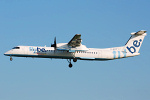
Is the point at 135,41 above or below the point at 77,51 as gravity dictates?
above

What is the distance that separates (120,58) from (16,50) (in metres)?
14.5

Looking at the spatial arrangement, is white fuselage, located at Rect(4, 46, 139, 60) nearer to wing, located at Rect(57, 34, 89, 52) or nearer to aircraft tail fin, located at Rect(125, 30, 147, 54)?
wing, located at Rect(57, 34, 89, 52)

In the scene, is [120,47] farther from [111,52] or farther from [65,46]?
[65,46]

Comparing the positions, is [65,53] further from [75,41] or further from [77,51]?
[75,41]

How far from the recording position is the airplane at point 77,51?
42656mm

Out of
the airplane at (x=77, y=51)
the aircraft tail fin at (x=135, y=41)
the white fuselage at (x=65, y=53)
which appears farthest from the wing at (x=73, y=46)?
the aircraft tail fin at (x=135, y=41)

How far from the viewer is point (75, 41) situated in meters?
41.8

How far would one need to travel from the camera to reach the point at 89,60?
147 ft

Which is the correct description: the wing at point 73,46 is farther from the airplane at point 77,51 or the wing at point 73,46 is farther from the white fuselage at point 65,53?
the white fuselage at point 65,53

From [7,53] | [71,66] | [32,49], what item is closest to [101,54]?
[71,66]

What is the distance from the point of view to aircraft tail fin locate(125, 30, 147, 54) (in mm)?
45656

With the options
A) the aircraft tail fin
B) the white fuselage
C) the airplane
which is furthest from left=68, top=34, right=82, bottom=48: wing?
the aircraft tail fin

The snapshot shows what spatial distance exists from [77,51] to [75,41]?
7.82 feet

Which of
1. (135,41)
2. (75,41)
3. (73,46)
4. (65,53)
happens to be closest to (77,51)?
(73,46)
